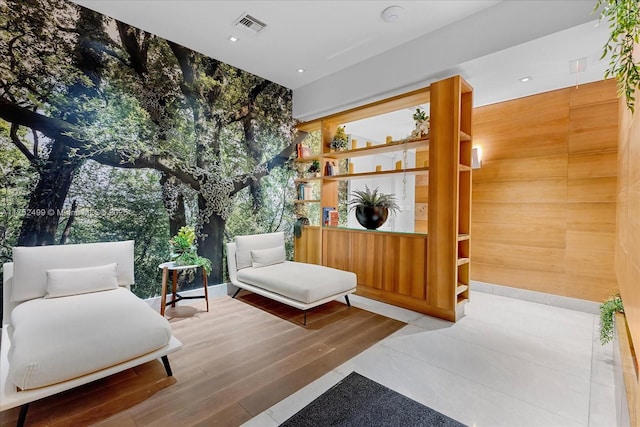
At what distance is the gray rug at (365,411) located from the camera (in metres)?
1.66

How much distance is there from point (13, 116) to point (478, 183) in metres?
5.47

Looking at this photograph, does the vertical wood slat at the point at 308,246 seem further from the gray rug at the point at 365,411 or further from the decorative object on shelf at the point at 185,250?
the gray rug at the point at 365,411

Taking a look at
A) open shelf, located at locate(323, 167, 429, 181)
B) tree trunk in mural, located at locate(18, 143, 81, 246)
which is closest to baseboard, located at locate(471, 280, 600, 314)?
open shelf, located at locate(323, 167, 429, 181)

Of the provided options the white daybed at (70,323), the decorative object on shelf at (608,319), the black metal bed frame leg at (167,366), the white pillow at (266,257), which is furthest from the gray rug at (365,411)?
the white pillow at (266,257)

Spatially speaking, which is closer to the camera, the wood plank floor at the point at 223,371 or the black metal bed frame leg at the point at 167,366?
the wood plank floor at the point at 223,371

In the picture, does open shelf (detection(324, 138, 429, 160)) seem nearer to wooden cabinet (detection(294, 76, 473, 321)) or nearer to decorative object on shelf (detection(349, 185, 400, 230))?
wooden cabinet (detection(294, 76, 473, 321))

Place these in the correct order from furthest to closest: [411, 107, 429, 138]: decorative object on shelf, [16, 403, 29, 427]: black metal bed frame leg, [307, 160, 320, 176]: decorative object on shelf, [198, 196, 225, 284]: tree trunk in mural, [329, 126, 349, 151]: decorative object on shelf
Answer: [307, 160, 320, 176]: decorative object on shelf
[329, 126, 349, 151]: decorative object on shelf
[198, 196, 225, 284]: tree trunk in mural
[411, 107, 429, 138]: decorative object on shelf
[16, 403, 29, 427]: black metal bed frame leg

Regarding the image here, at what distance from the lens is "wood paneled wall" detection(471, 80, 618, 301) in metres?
3.28

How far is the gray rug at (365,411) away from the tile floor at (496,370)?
7cm

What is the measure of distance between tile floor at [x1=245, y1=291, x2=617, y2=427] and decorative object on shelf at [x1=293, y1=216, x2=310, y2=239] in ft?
6.89

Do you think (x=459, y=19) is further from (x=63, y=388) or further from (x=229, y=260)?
(x=63, y=388)

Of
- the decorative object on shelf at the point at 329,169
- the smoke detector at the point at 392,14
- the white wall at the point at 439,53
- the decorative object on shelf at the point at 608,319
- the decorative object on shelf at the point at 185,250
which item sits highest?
the smoke detector at the point at 392,14

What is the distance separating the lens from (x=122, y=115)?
314 cm

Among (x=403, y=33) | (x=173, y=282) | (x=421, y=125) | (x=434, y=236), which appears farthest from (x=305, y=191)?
(x=403, y=33)
